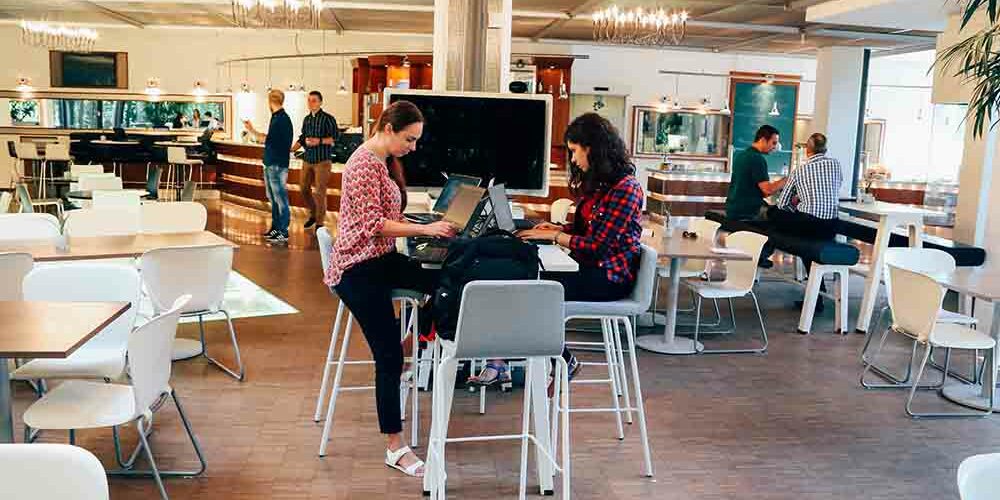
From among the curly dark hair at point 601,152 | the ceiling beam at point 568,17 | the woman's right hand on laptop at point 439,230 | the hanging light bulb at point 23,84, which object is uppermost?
the ceiling beam at point 568,17

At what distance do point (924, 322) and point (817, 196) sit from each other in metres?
2.73

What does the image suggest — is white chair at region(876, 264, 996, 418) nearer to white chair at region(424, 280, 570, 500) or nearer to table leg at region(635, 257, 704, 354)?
table leg at region(635, 257, 704, 354)

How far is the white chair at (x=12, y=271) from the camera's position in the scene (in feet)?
14.0

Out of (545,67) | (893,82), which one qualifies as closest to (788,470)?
(545,67)

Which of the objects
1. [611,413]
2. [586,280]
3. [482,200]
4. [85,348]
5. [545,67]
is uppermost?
[545,67]

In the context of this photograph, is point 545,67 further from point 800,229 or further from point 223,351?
point 223,351

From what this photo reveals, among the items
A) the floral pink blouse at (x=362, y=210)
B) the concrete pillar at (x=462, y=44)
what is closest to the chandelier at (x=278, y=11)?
the concrete pillar at (x=462, y=44)

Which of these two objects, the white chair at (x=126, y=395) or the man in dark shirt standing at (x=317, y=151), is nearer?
the white chair at (x=126, y=395)

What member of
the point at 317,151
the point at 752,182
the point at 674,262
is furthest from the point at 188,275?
the point at 317,151

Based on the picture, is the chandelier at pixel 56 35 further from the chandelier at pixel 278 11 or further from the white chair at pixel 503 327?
the white chair at pixel 503 327

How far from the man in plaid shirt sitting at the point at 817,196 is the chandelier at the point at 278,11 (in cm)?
474

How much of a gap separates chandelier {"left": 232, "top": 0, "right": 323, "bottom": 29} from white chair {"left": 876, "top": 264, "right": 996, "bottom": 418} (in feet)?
18.4

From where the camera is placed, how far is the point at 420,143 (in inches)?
215

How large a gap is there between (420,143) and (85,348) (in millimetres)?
2306
